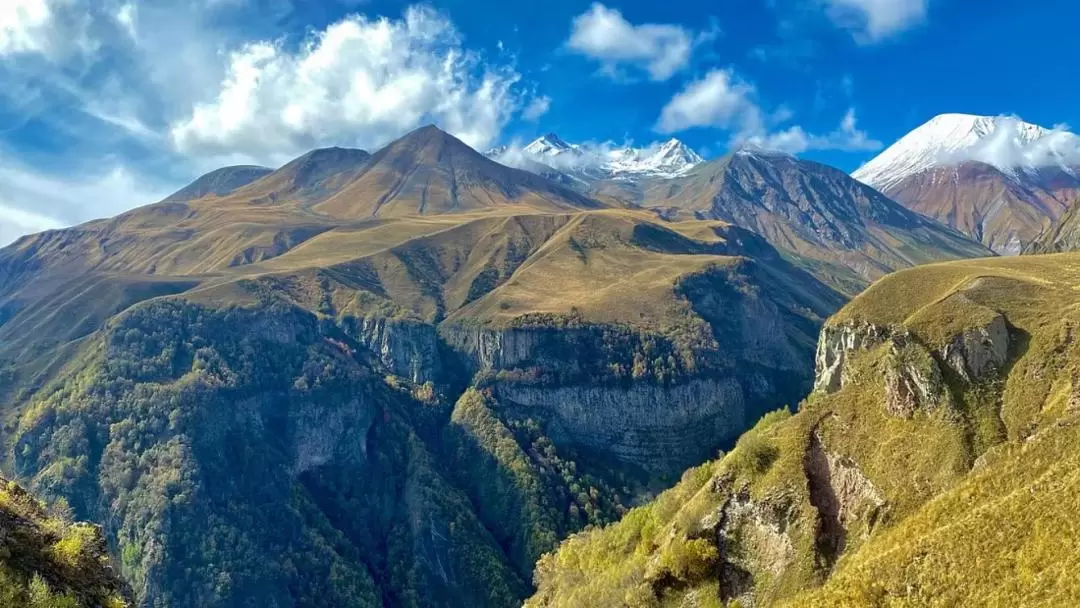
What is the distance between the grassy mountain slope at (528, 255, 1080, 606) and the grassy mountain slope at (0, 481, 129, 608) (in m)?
53.9

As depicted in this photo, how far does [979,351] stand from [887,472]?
25.8m

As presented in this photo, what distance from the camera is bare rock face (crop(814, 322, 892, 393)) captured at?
4813 inches

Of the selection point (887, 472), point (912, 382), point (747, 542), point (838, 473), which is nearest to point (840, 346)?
point (912, 382)

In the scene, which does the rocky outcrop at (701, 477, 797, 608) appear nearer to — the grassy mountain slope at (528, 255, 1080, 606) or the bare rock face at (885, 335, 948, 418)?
the grassy mountain slope at (528, 255, 1080, 606)

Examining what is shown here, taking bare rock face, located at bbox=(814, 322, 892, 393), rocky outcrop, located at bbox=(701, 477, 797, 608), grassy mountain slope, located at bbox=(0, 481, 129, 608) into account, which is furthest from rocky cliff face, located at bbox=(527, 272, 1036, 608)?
grassy mountain slope, located at bbox=(0, 481, 129, 608)

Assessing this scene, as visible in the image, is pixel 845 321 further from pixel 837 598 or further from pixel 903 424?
pixel 837 598

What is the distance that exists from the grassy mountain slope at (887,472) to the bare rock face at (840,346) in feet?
2.51

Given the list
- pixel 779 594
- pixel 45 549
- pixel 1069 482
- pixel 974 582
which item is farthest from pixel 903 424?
pixel 45 549

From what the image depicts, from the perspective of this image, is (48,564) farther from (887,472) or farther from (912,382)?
(912,382)

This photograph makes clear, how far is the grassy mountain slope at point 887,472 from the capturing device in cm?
6319

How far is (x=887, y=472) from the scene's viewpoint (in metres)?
90.0

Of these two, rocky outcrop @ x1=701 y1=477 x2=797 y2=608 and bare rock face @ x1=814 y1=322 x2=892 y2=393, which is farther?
bare rock face @ x1=814 y1=322 x2=892 y2=393

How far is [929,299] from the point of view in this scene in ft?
427

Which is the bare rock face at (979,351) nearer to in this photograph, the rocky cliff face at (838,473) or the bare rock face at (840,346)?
the rocky cliff face at (838,473)
